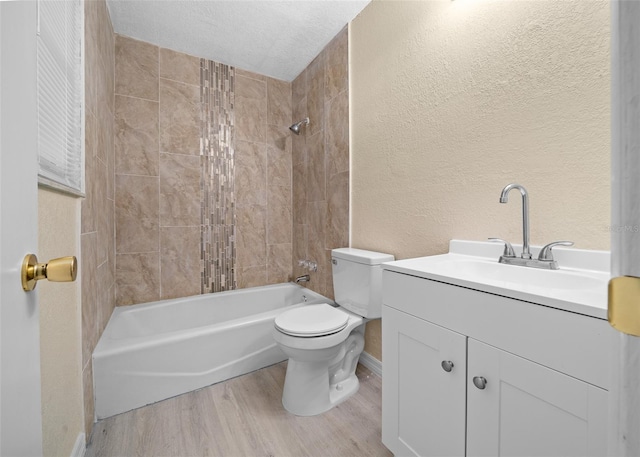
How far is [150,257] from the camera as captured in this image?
87.7 inches

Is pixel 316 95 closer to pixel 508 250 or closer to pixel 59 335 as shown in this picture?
pixel 508 250

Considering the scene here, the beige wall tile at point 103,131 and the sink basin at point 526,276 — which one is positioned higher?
the beige wall tile at point 103,131

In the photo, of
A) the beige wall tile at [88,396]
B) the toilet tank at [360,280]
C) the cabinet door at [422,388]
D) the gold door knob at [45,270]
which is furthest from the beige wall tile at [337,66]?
the beige wall tile at [88,396]

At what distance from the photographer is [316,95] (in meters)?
2.41

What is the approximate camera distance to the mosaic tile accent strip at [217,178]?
7.96 feet

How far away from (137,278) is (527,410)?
2390mm

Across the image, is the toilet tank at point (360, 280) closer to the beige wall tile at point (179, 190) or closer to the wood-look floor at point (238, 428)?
the wood-look floor at point (238, 428)

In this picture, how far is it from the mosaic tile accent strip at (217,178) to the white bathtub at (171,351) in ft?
0.86

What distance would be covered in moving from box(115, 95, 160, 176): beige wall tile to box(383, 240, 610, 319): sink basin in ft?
6.61

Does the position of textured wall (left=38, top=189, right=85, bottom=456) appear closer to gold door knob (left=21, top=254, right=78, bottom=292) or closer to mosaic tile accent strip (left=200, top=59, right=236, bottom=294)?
gold door knob (left=21, top=254, right=78, bottom=292)

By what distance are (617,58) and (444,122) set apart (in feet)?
4.40

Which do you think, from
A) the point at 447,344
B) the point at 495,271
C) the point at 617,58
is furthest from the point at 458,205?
the point at 617,58

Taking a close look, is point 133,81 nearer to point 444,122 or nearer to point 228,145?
point 228,145

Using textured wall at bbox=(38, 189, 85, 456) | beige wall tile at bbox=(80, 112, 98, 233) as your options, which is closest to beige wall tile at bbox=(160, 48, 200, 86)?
beige wall tile at bbox=(80, 112, 98, 233)
